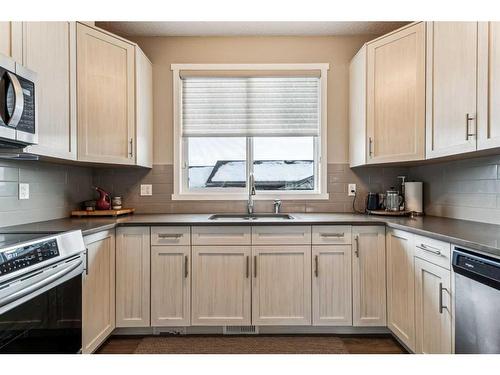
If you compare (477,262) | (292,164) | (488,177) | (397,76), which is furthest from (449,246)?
(292,164)

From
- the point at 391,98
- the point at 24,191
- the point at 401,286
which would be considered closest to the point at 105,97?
the point at 24,191

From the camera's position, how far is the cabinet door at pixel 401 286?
1.85 metres

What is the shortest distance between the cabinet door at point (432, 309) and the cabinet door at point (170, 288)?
5.00ft

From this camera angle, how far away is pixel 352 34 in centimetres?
277

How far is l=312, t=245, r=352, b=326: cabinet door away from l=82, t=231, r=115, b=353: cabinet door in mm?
1469

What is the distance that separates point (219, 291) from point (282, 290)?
47cm

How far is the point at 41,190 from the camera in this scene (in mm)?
2086

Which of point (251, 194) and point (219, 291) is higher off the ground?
point (251, 194)

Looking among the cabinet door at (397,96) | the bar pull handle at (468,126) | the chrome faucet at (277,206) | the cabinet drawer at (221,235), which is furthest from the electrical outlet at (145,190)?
the bar pull handle at (468,126)

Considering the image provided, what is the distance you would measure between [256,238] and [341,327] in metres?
0.95

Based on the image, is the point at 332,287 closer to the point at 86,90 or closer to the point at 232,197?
the point at 232,197

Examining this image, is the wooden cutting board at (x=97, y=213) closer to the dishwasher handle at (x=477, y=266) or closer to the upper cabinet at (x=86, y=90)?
the upper cabinet at (x=86, y=90)

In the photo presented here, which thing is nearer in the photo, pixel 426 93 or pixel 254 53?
pixel 426 93

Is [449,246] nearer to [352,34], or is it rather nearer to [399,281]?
[399,281]
